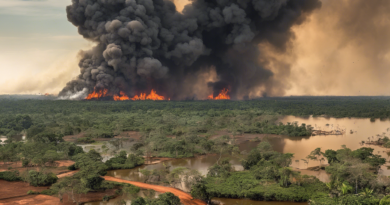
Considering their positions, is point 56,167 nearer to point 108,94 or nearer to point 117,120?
point 117,120

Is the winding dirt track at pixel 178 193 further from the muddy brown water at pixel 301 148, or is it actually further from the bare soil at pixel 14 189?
the bare soil at pixel 14 189

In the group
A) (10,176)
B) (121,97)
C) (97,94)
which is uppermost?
(97,94)

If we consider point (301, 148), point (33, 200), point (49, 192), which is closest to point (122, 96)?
point (301, 148)

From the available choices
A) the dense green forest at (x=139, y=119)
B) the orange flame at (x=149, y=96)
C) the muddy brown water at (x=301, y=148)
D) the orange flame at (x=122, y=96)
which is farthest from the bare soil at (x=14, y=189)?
the orange flame at (x=149, y=96)

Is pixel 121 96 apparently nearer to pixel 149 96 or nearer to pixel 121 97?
pixel 121 97

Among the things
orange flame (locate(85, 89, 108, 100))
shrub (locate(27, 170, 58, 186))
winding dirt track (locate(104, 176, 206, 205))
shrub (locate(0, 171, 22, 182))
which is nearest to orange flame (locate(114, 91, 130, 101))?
orange flame (locate(85, 89, 108, 100))

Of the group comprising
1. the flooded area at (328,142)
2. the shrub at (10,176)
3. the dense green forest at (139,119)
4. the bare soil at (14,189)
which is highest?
the dense green forest at (139,119)

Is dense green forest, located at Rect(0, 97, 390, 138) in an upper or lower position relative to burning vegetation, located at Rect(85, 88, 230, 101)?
lower

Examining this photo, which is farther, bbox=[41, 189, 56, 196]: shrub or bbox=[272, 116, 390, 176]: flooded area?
bbox=[272, 116, 390, 176]: flooded area

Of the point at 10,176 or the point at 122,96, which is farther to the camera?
the point at 122,96

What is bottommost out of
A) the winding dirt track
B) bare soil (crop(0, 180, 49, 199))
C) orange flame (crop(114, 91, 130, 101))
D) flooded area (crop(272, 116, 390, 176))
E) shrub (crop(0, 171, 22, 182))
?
the winding dirt track

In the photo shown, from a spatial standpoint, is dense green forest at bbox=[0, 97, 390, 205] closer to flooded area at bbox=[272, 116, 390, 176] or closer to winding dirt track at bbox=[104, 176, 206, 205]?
winding dirt track at bbox=[104, 176, 206, 205]
